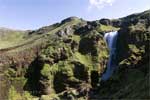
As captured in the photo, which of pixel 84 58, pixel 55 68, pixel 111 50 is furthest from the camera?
pixel 111 50

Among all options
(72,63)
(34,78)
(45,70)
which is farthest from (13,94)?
(72,63)

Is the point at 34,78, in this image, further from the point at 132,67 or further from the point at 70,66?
the point at 132,67

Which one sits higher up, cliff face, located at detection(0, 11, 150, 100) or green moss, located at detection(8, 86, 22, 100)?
cliff face, located at detection(0, 11, 150, 100)

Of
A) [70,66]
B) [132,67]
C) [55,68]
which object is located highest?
[132,67]

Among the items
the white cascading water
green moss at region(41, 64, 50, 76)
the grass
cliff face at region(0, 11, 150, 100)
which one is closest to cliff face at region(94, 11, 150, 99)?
cliff face at region(0, 11, 150, 100)

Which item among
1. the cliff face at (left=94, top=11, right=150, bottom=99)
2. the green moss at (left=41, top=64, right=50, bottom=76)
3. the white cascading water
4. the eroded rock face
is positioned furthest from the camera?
the white cascading water

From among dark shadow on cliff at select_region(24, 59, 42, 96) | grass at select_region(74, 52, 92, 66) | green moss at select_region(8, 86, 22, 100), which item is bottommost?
green moss at select_region(8, 86, 22, 100)

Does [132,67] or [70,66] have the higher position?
[132,67]

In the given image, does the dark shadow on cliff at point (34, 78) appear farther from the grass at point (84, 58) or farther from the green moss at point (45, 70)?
the grass at point (84, 58)

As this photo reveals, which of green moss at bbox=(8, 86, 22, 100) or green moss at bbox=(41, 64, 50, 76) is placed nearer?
green moss at bbox=(8, 86, 22, 100)

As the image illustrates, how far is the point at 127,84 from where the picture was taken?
14100 cm

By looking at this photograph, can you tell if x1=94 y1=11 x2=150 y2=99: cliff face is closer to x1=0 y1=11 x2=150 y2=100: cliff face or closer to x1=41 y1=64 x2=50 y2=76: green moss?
x1=0 y1=11 x2=150 y2=100: cliff face

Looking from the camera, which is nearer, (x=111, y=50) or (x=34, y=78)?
(x=34, y=78)

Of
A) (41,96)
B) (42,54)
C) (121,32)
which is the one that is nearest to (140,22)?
(121,32)
